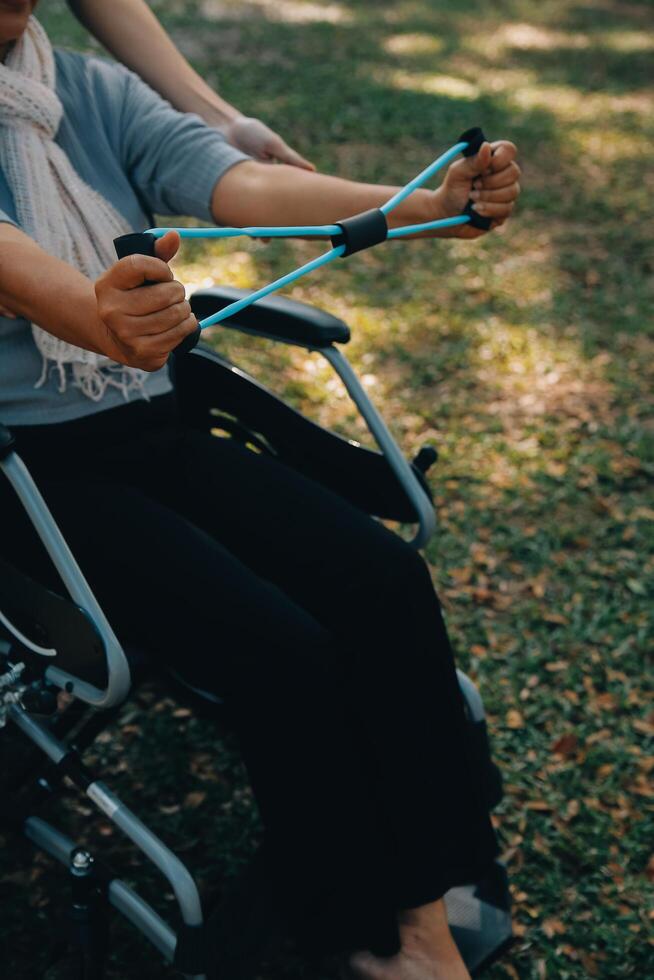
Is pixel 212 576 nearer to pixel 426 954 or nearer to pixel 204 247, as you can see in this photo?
pixel 426 954

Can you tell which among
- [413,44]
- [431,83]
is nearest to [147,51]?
[431,83]

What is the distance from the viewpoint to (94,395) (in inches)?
70.9

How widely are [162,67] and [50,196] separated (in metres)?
0.53

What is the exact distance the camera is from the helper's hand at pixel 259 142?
205 cm

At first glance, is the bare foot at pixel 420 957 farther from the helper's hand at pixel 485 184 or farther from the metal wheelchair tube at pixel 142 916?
the helper's hand at pixel 485 184

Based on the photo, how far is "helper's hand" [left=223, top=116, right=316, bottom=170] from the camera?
6.72ft

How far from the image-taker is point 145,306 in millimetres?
1300

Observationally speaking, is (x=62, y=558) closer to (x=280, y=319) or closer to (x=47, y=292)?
(x=47, y=292)

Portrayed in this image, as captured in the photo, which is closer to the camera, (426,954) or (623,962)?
(426,954)

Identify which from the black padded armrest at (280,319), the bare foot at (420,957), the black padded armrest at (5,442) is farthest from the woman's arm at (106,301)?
the bare foot at (420,957)

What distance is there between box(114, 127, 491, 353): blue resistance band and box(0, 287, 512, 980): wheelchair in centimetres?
30

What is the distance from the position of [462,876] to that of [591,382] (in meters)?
2.54

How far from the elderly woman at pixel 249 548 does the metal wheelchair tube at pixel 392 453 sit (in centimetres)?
15

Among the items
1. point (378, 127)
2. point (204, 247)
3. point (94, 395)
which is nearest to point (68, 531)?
point (94, 395)
